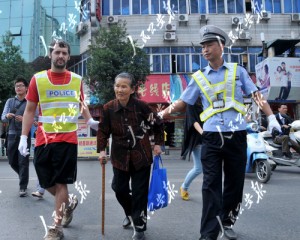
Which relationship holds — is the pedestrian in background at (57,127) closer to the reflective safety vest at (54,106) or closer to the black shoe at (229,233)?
the reflective safety vest at (54,106)

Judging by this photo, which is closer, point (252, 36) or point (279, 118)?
point (279, 118)

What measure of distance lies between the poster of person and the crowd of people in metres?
17.6

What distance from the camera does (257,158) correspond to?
280 inches

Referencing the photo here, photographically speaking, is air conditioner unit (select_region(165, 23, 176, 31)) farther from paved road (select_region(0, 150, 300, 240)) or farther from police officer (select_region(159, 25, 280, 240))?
police officer (select_region(159, 25, 280, 240))

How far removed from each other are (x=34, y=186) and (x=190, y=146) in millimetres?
3190

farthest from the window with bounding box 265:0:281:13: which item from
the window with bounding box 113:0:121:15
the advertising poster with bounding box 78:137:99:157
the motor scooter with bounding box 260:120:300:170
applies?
the motor scooter with bounding box 260:120:300:170

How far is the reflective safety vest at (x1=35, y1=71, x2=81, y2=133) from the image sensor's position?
3525 millimetres

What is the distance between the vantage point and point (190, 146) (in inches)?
208

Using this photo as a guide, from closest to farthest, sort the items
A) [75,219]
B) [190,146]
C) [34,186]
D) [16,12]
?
[75,219] < [190,146] < [34,186] < [16,12]

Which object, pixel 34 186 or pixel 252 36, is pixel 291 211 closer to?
pixel 34 186

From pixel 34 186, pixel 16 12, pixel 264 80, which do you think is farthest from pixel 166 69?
pixel 34 186

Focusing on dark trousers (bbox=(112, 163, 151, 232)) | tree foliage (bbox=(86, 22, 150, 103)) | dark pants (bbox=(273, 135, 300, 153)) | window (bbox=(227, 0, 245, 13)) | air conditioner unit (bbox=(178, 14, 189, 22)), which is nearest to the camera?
dark trousers (bbox=(112, 163, 151, 232))

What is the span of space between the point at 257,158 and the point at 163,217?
3356 millimetres

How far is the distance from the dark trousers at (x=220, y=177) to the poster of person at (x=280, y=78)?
57.7ft
